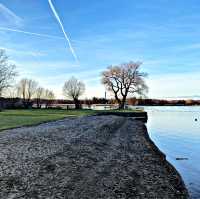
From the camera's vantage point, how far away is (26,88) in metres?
90.3

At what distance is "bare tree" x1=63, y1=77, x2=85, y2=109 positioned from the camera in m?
90.8

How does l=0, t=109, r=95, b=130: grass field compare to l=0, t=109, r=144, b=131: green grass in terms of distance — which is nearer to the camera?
l=0, t=109, r=144, b=131: green grass

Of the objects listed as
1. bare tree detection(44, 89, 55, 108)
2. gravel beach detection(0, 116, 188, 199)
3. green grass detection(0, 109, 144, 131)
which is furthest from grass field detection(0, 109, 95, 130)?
bare tree detection(44, 89, 55, 108)

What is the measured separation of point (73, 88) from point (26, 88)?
13.3m

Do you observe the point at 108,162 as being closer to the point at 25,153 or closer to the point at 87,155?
the point at 87,155

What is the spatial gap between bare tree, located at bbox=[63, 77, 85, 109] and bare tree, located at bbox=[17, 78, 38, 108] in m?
9.13

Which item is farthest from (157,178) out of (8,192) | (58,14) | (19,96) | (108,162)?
(19,96)

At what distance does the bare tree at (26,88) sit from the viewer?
293ft

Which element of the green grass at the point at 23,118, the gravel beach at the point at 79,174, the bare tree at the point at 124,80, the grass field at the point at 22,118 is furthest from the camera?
the bare tree at the point at 124,80

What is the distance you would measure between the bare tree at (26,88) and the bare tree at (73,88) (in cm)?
913

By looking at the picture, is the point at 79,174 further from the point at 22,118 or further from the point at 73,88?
the point at 73,88

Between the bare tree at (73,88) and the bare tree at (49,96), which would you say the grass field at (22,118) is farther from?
the bare tree at (49,96)

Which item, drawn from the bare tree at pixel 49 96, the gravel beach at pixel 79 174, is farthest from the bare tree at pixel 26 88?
the gravel beach at pixel 79 174

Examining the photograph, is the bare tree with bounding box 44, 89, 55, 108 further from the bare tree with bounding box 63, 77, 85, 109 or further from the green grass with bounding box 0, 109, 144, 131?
the green grass with bounding box 0, 109, 144, 131
